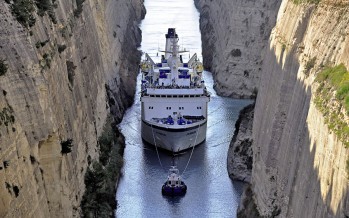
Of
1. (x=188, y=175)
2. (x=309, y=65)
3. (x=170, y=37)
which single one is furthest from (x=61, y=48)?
(x=170, y=37)

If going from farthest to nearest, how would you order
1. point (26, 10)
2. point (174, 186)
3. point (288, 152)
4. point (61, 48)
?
1. point (174, 186)
2. point (61, 48)
3. point (288, 152)
4. point (26, 10)

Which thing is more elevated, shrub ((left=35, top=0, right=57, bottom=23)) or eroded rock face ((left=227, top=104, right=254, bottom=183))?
shrub ((left=35, top=0, right=57, bottom=23))

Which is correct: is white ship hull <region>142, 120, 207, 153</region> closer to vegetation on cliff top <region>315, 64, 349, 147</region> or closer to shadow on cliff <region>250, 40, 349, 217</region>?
shadow on cliff <region>250, 40, 349, 217</region>

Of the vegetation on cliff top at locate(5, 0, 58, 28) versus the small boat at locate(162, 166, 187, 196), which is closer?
the vegetation on cliff top at locate(5, 0, 58, 28)

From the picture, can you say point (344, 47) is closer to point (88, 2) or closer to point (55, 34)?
point (55, 34)

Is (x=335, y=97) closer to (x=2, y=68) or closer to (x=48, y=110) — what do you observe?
(x=48, y=110)

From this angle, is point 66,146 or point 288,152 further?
point 66,146

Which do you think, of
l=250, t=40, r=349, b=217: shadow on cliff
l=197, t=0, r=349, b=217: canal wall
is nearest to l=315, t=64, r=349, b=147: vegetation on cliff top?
l=197, t=0, r=349, b=217: canal wall
